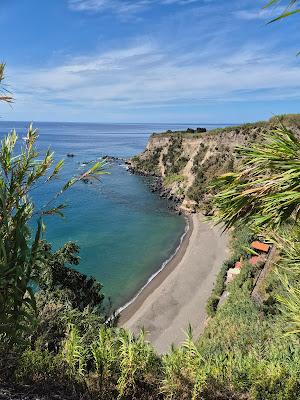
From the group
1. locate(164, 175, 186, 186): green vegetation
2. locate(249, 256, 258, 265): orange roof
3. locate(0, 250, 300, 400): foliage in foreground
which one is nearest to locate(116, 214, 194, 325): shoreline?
locate(249, 256, 258, 265): orange roof

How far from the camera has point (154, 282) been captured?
33.4m

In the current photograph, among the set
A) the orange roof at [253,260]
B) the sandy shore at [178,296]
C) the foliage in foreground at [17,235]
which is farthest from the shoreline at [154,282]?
the foliage in foreground at [17,235]

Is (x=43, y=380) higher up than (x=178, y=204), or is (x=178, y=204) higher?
(x=43, y=380)

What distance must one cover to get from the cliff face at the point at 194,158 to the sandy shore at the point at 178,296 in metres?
12.5

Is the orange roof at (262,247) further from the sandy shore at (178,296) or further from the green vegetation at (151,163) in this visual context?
the green vegetation at (151,163)

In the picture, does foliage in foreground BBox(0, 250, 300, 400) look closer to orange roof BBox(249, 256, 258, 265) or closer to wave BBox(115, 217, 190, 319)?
orange roof BBox(249, 256, 258, 265)

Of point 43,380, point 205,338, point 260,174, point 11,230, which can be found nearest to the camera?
point 260,174

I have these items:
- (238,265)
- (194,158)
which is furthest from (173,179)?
(238,265)

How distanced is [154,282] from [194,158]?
127 ft

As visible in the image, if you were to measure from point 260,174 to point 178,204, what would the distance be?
2173 inches

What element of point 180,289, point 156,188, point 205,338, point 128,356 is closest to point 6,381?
point 128,356

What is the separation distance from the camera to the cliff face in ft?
188

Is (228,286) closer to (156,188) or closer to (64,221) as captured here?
(64,221)

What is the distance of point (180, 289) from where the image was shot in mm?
31391
